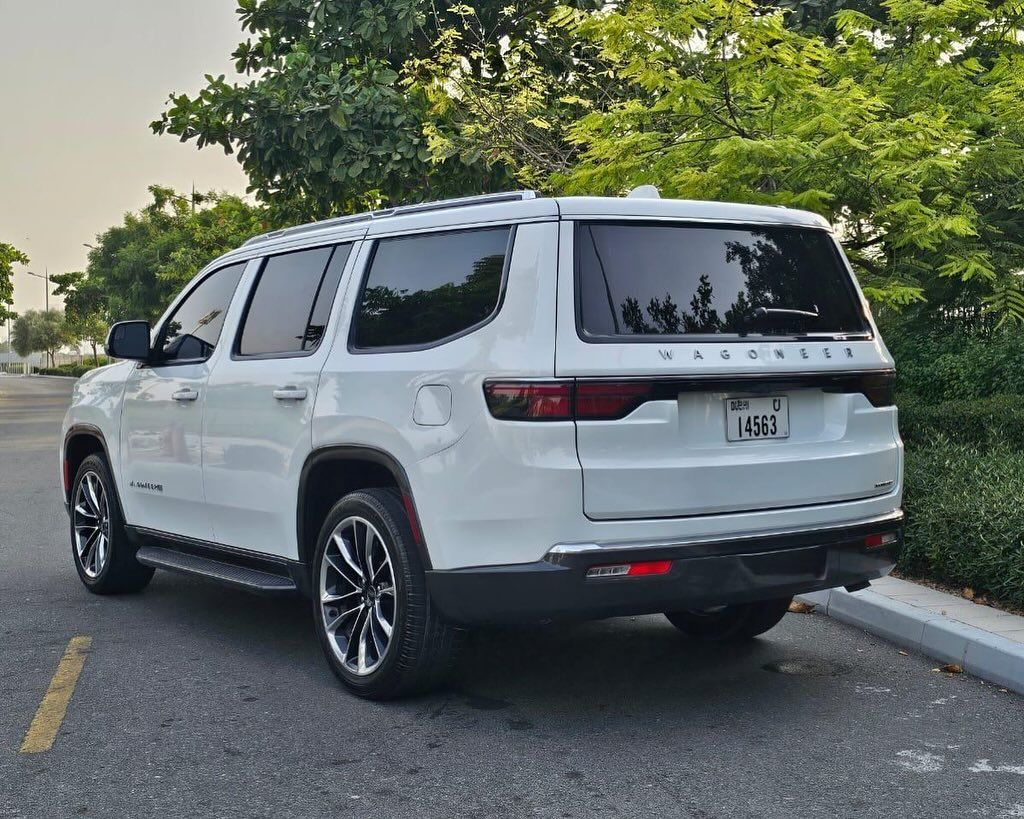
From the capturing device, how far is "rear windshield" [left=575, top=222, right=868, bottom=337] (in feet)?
15.4

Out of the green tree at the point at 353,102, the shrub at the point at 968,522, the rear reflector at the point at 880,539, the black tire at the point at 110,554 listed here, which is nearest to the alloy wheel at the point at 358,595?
the rear reflector at the point at 880,539

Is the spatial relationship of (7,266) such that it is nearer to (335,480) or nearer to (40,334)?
(335,480)

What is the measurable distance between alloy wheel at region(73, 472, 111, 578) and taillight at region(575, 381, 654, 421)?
156 inches

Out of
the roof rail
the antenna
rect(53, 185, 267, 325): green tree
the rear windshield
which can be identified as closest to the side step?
the roof rail

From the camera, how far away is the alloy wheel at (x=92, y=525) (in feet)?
24.8

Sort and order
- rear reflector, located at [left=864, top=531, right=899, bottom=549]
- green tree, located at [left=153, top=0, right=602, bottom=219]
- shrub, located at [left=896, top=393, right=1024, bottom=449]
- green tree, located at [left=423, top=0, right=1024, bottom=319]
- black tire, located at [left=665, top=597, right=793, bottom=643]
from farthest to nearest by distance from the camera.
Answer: green tree, located at [left=153, top=0, right=602, bottom=219] → green tree, located at [left=423, top=0, right=1024, bottom=319] → shrub, located at [left=896, top=393, right=1024, bottom=449] → black tire, located at [left=665, top=597, right=793, bottom=643] → rear reflector, located at [left=864, top=531, right=899, bottom=549]

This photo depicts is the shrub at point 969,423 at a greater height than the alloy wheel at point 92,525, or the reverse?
the shrub at point 969,423

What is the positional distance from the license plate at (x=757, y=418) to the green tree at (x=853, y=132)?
4.98 meters

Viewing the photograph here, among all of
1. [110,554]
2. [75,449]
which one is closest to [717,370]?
[110,554]

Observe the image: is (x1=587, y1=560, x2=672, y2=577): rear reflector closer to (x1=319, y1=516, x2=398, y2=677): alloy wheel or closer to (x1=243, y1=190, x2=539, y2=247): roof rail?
(x1=319, y1=516, x2=398, y2=677): alloy wheel

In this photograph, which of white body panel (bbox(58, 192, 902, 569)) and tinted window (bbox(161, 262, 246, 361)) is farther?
tinted window (bbox(161, 262, 246, 361))

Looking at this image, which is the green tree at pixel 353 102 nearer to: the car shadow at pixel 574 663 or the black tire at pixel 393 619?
the car shadow at pixel 574 663

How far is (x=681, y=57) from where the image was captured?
10383 mm

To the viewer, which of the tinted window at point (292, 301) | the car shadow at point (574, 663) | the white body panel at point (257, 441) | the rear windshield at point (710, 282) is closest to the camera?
the rear windshield at point (710, 282)
